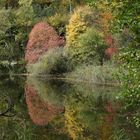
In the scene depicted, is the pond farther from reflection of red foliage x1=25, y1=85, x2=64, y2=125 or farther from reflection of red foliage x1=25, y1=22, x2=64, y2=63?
reflection of red foliage x1=25, y1=22, x2=64, y2=63

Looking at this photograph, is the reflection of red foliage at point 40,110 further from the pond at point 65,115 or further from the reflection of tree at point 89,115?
the reflection of tree at point 89,115

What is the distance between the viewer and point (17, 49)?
64.6 m

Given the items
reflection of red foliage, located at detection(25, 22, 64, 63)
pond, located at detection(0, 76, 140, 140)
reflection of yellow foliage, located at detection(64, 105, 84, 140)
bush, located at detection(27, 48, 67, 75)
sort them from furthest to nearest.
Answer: reflection of red foliage, located at detection(25, 22, 64, 63), bush, located at detection(27, 48, 67, 75), reflection of yellow foliage, located at detection(64, 105, 84, 140), pond, located at detection(0, 76, 140, 140)

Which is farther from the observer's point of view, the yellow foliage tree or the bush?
the bush

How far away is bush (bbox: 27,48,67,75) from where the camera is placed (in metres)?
51.0

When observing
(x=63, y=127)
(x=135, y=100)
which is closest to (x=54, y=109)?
(x=63, y=127)

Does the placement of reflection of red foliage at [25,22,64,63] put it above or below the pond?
below

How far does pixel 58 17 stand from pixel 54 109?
3282 centimetres

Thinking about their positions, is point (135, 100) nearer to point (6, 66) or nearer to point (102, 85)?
point (102, 85)

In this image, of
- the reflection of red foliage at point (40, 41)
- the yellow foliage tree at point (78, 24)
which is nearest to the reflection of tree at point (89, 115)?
the yellow foliage tree at point (78, 24)

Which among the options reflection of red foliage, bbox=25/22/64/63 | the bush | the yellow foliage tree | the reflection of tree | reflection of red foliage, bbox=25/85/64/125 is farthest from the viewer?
reflection of red foliage, bbox=25/22/64/63

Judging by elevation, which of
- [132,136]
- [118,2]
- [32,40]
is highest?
[118,2]

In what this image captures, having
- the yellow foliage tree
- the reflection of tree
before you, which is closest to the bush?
the yellow foliage tree

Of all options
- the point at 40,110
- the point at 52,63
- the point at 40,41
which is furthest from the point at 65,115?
the point at 40,41
